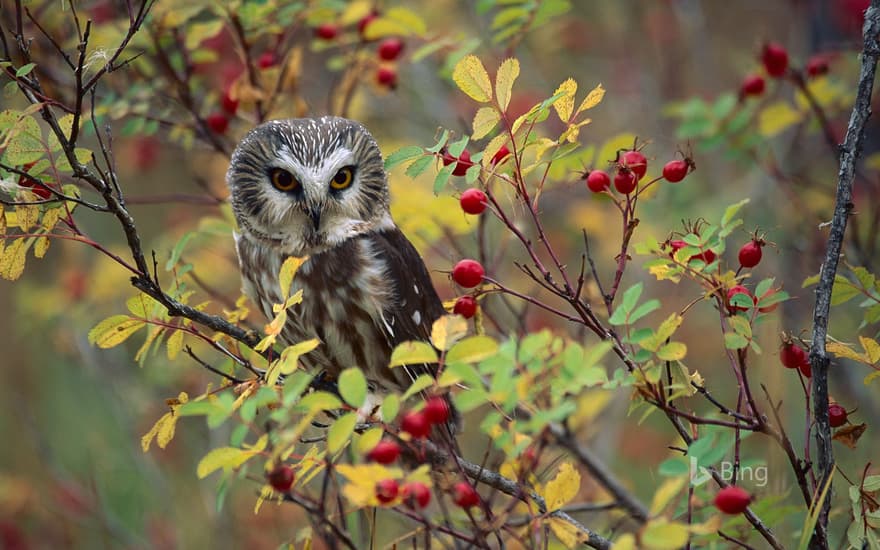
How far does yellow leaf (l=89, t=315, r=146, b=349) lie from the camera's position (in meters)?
1.82

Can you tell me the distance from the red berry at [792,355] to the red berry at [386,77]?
1.83m

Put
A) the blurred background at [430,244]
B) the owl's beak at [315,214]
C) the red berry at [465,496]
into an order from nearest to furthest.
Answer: the red berry at [465,496]
the owl's beak at [315,214]
the blurred background at [430,244]

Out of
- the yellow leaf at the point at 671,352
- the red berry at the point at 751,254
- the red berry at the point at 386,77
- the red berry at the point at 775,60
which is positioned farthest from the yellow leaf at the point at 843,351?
the red berry at the point at 386,77

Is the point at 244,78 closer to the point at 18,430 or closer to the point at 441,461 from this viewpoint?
the point at 441,461

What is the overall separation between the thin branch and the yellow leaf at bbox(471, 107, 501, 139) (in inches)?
26.6

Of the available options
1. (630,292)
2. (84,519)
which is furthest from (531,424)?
(84,519)

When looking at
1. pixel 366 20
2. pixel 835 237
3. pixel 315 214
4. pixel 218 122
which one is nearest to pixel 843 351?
pixel 835 237

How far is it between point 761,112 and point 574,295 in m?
1.82

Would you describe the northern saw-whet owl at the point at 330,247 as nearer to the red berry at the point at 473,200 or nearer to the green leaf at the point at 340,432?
the red berry at the point at 473,200

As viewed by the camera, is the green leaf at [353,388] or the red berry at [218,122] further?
the red berry at [218,122]

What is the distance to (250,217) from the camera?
2908 millimetres

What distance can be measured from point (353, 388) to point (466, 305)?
0.55 meters

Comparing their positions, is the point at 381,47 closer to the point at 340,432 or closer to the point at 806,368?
the point at 806,368

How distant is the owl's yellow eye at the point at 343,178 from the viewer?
9.31 feet
